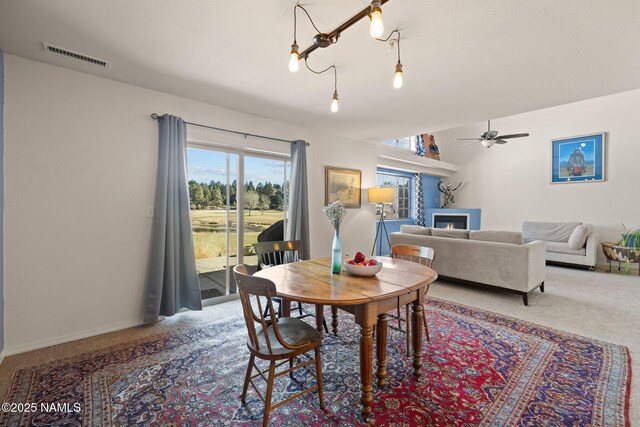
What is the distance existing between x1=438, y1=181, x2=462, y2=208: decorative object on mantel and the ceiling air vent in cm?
847

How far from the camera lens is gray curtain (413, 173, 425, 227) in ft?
25.8

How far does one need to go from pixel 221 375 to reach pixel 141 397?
1.60 feet

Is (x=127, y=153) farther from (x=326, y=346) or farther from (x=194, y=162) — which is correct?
(x=326, y=346)

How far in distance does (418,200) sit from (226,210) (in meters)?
5.96

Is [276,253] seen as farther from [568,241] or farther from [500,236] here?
[568,241]

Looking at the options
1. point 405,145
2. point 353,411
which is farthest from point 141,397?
point 405,145

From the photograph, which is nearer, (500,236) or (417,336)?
(417,336)

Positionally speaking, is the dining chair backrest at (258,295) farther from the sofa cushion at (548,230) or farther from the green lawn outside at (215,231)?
the sofa cushion at (548,230)

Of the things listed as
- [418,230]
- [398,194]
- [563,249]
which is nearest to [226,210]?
[418,230]

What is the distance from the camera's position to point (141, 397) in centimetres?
175

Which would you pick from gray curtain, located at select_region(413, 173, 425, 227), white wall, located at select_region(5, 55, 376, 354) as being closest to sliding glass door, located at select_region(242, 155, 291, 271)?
white wall, located at select_region(5, 55, 376, 354)

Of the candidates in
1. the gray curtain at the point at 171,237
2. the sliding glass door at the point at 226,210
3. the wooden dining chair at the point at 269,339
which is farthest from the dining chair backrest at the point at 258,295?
the sliding glass door at the point at 226,210

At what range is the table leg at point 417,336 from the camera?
1.92 m

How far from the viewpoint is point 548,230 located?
6.09 metres
